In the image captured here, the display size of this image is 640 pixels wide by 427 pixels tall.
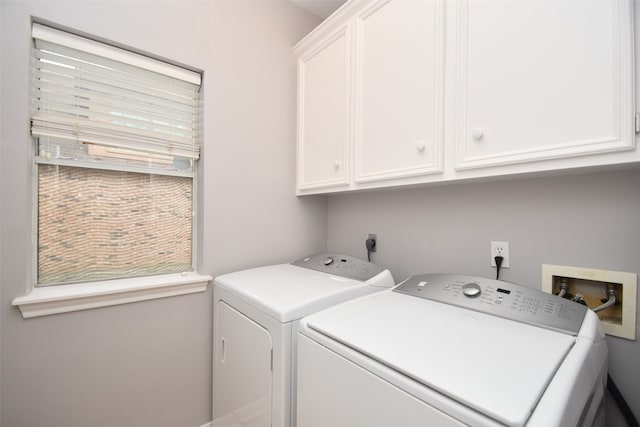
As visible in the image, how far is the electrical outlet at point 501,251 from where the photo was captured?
1210mm

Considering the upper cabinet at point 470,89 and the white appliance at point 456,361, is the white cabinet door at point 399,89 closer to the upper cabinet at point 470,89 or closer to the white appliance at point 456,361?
the upper cabinet at point 470,89

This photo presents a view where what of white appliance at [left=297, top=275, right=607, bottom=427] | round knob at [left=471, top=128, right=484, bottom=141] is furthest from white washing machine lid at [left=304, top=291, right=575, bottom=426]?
round knob at [left=471, top=128, right=484, bottom=141]

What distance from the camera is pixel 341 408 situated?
2.51 feet

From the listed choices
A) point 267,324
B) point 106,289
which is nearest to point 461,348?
point 267,324

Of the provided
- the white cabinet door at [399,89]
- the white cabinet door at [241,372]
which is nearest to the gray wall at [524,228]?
the white cabinet door at [399,89]

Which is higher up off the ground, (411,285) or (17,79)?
(17,79)

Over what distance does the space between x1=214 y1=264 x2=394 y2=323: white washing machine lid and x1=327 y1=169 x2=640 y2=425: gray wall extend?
0.33m

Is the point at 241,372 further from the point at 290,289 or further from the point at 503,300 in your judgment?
the point at 503,300

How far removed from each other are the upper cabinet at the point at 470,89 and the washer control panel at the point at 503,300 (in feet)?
1.39

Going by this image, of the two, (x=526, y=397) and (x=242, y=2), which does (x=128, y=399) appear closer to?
(x=526, y=397)

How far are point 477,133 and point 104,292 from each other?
1.74m

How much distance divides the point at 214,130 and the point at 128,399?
1476mm

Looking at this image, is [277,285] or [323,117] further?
[323,117]

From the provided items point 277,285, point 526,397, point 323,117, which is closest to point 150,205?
point 277,285
